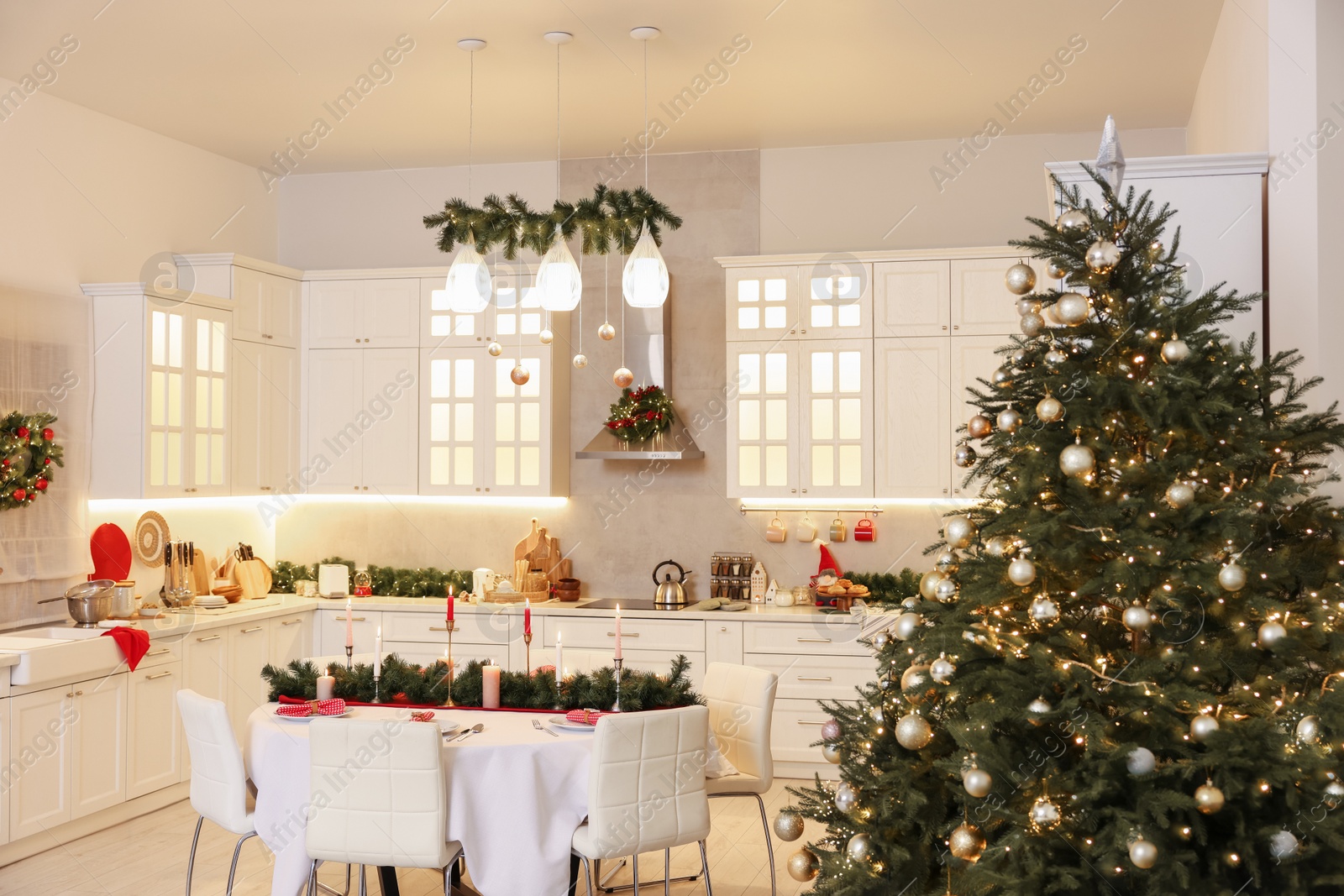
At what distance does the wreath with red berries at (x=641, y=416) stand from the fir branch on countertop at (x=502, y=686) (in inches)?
84.0

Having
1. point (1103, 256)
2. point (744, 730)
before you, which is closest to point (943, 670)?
point (1103, 256)

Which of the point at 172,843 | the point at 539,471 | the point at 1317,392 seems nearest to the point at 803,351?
the point at 539,471

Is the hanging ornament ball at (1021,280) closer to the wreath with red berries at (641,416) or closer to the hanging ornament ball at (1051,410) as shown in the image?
the hanging ornament ball at (1051,410)

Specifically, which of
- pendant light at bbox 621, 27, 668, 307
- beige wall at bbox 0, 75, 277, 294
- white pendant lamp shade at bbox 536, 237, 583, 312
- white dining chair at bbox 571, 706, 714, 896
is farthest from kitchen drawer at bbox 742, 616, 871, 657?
beige wall at bbox 0, 75, 277, 294

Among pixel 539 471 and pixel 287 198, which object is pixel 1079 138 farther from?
pixel 287 198

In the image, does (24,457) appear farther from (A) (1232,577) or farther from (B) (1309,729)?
(B) (1309,729)

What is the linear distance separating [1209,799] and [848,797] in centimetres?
75

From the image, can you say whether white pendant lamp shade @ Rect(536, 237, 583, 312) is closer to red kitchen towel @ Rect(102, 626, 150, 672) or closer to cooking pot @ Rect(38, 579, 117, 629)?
red kitchen towel @ Rect(102, 626, 150, 672)

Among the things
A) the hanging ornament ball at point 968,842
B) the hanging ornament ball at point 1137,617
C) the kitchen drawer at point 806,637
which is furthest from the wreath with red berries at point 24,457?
the hanging ornament ball at point 1137,617

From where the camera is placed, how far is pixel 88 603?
4906 millimetres

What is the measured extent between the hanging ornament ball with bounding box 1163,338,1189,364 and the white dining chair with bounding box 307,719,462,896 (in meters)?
2.22

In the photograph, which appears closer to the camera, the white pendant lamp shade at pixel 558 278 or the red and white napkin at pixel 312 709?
the red and white napkin at pixel 312 709

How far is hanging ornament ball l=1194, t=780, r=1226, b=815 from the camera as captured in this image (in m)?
1.82

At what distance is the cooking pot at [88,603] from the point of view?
4.91m
